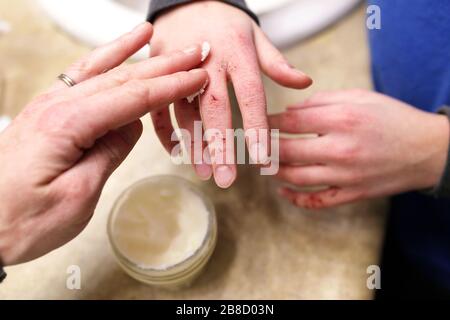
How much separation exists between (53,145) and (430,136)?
366 millimetres

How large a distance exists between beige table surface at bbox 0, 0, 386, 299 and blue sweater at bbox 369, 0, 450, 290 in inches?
2.2

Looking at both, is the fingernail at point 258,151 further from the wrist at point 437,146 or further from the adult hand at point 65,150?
the wrist at point 437,146

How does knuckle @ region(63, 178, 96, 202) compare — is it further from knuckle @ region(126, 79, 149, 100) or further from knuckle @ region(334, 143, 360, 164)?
knuckle @ region(334, 143, 360, 164)

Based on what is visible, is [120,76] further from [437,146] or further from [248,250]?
[437,146]

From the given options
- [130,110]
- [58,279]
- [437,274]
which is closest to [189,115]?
[130,110]

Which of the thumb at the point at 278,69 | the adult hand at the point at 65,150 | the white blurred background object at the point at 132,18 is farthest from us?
the white blurred background object at the point at 132,18

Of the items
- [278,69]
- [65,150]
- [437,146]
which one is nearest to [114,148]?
[65,150]

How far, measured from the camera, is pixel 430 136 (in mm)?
475

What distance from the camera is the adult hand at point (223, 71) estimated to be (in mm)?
421

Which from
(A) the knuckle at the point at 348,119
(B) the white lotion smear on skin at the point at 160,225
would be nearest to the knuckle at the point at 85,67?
(B) the white lotion smear on skin at the point at 160,225

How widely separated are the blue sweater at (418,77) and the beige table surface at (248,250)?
0.06 meters

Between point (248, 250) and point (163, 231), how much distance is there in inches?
3.7

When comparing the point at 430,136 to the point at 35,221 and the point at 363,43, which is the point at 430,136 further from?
the point at 35,221

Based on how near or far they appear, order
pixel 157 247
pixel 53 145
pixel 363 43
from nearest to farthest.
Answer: pixel 53 145
pixel 157 247
pixel 363 43
